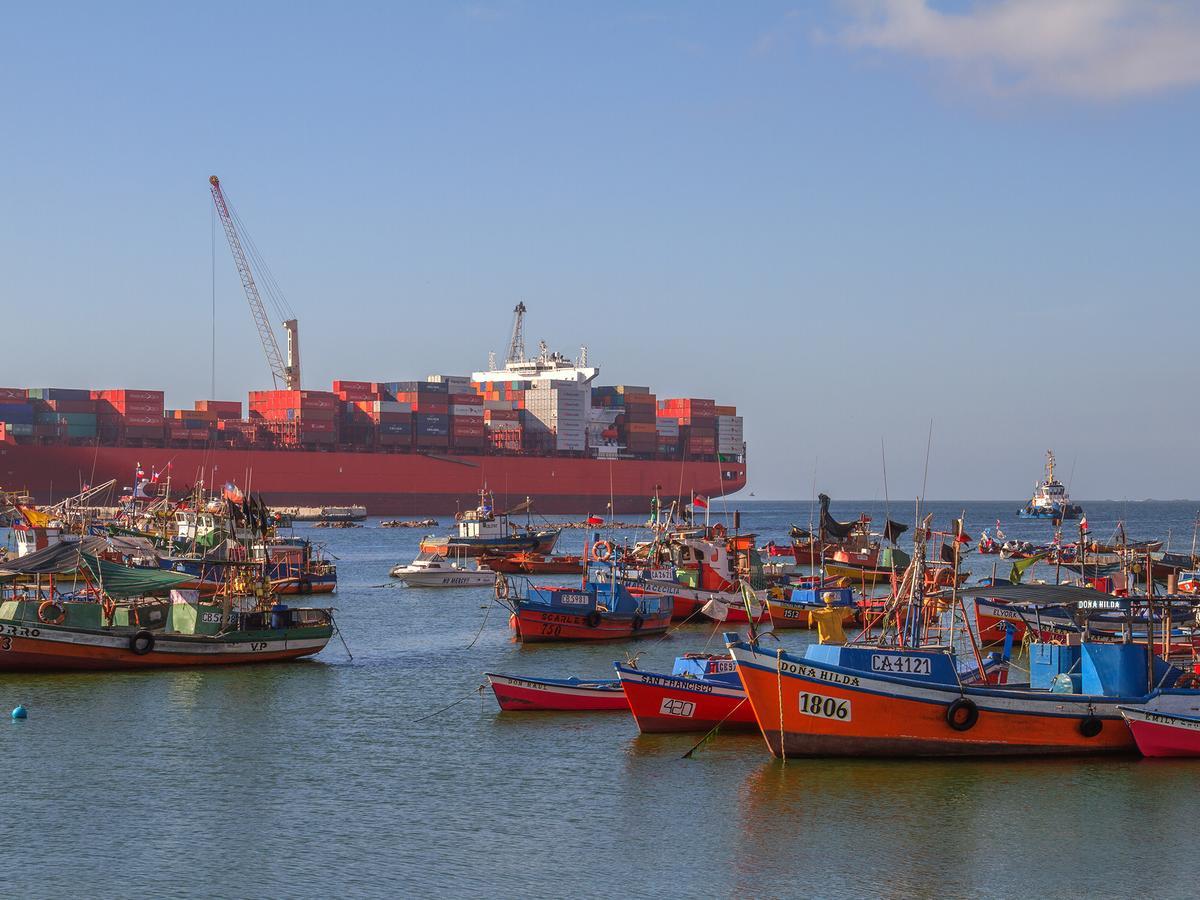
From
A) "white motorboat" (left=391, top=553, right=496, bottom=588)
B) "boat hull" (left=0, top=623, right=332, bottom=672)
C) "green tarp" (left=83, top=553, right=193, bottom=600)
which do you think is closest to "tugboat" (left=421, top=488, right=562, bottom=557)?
"white motorboat" (left=391, top=553, right=496, bottom=588)

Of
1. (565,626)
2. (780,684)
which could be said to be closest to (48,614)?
(565,626)

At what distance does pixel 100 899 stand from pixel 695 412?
14400 cm

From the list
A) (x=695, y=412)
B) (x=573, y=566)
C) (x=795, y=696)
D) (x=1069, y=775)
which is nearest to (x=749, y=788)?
(x=795, y=696)

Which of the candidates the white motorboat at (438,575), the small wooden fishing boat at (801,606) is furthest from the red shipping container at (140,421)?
the small wooden fishing boat at (801,606)

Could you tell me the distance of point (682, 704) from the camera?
25.1 metres

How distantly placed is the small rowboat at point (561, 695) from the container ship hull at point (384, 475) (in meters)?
86.1

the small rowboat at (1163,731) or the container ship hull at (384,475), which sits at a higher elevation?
the container ship hull at (384,475)

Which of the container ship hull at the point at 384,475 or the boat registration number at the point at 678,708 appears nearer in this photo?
the boat registration number at the point at 678,708

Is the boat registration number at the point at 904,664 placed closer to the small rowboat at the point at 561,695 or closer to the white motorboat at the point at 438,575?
the small rowboat at the point at 561,695

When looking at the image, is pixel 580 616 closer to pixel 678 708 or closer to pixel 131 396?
pixel 678 708

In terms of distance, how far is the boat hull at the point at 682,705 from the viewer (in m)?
25.0

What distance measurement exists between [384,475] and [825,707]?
119 meters

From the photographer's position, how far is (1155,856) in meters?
18.1

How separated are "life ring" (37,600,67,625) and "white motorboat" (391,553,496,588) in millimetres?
30702
